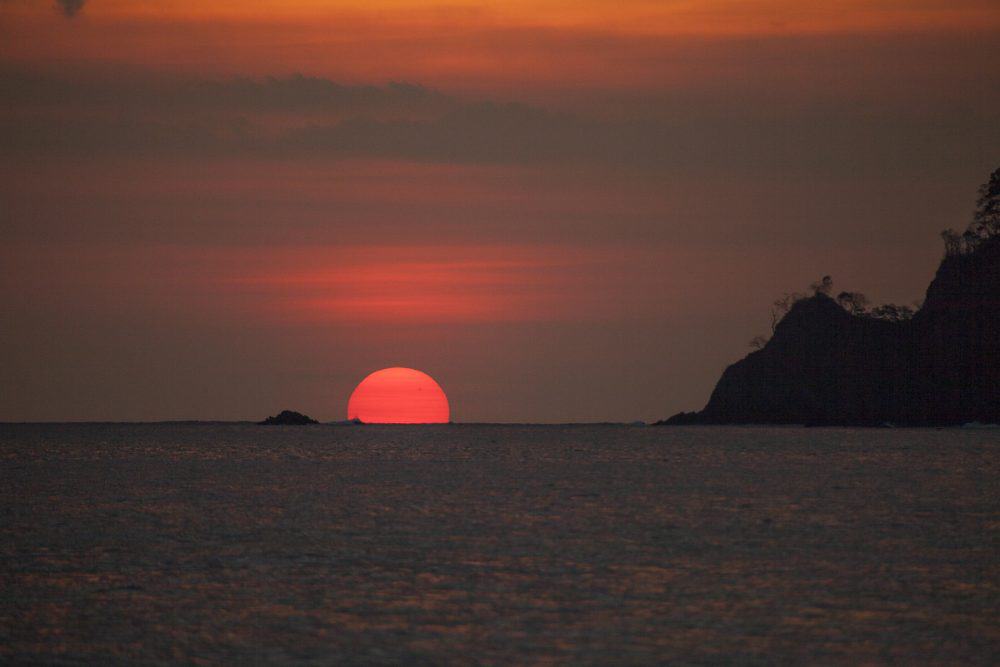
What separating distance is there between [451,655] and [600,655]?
126 inches

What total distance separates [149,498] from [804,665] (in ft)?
190

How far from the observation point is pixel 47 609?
32781mm

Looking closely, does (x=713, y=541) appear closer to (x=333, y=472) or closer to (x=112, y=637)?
(x=112, y=637)

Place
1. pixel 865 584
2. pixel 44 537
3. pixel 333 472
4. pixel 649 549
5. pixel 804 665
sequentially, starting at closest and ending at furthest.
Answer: pixel 804 665, pixel 865 584, pixel 649 549, pixel 44 537, pixel 333 472

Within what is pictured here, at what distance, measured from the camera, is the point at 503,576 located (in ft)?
127

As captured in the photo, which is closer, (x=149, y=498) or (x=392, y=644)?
(x=392, y=644)

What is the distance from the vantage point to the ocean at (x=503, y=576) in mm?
28062

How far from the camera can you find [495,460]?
144750 mm

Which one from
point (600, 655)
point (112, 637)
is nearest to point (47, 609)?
point (112, 637)

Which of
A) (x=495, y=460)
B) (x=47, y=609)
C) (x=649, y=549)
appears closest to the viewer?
(x=47, y=609)

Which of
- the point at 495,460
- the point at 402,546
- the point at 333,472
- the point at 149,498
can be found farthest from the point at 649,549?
the point at 495,460

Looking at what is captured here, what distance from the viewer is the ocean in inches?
1105

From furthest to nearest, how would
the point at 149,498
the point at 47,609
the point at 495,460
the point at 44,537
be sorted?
1. the point at 495,460
2. the point at 149,498
3. the point at 44,537
4. the point at 47,609

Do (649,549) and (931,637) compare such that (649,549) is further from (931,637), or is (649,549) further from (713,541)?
(931,637)
